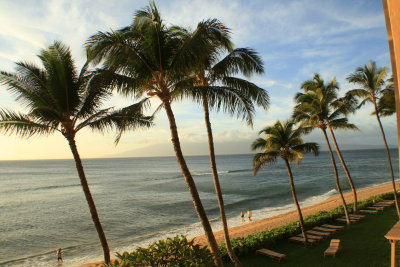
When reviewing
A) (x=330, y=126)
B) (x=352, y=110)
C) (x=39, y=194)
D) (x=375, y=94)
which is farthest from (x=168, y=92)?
(x=39, y=194)

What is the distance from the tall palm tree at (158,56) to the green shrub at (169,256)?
95.4 inches

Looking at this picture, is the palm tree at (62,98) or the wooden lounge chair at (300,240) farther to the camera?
the wooden lounge chair at (300,240)

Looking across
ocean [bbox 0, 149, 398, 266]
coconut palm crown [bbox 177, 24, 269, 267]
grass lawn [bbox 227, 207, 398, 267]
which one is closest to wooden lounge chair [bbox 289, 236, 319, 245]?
grass lawn [bbox 227, 207, 398, 267]

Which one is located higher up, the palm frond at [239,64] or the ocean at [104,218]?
the palm frond at [239,64]

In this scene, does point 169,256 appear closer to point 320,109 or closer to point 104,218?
point 320,109

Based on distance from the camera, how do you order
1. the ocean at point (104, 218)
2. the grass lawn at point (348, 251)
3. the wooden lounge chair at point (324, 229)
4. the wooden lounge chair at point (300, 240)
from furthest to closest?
the ocean at point (104, 218) → the wooden lounge chair at point (324, 229) → the wooden lounge chair at point (300, 240) → the grass lawn at point (348, 251)

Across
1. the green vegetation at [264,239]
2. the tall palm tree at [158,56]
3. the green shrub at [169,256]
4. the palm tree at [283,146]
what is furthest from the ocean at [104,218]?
the green shrub at [169,256]

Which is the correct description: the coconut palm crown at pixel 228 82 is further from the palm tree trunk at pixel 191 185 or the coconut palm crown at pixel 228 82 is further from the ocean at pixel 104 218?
the ocean at pixel 104 218

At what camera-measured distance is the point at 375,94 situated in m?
17.0

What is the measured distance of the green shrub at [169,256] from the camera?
4969 mm

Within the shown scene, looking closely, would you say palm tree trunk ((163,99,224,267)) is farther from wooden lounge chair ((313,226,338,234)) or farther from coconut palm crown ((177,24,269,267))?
wooden lounge chair ((313,226,338,234))

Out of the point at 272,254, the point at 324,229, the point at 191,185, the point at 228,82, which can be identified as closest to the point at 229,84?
the point at 228,82

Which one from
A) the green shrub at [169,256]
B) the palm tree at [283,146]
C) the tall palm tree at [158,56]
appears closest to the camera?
the green shrub at [169,256]

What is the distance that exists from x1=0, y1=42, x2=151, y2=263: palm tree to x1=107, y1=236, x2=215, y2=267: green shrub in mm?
3945
